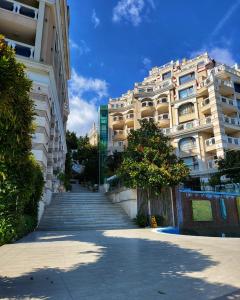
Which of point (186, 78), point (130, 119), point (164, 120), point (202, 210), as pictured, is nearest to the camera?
point (202, 210)

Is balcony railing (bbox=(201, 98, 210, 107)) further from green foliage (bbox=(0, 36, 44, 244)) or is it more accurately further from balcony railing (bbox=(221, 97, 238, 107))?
green foliage (bbox=(0, 36, 44, 244))

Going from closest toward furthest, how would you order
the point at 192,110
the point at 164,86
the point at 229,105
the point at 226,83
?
the point at 229,105 → the point at 226,83 → the point at 192,110 → the point at 164,86

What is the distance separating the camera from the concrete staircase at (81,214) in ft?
50.0

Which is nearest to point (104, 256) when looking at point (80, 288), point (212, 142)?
point (80, 288)

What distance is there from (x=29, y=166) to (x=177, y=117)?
3093 centimetres

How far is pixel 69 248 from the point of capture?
862 cm

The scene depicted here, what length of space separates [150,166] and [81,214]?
17.5 feet

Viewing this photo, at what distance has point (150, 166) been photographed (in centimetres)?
1650

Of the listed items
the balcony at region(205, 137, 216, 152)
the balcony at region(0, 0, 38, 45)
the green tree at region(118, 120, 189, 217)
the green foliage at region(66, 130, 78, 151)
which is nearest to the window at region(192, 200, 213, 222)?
the green tree at region(118, 120, 189, 217)

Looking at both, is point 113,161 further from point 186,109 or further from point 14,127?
point 14,127

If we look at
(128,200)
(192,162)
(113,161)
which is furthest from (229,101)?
(128,200)

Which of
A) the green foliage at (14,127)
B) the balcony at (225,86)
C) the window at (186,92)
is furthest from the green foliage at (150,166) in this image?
the window at (186,92)

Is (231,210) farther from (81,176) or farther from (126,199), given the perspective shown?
(81,176)

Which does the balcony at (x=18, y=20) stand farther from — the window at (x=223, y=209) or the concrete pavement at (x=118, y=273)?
the window at (x=223, y=209)
